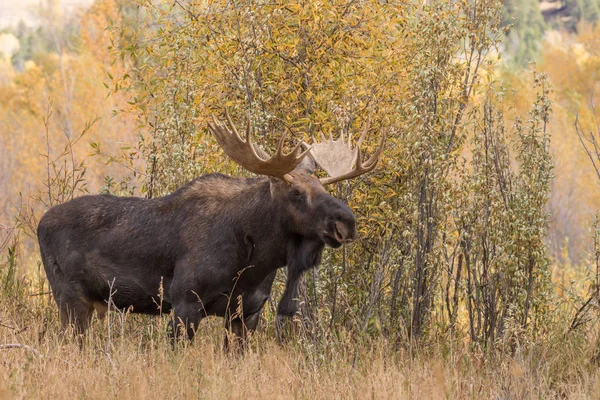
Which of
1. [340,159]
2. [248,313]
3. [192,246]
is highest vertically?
[340,159]

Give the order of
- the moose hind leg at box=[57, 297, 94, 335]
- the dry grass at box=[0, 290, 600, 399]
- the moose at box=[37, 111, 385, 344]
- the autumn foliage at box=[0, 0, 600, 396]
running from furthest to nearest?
the autumn foliage at box=[0, 0, 600, 396], the moose hind leg at box=[57, 297, 94, 335], the moose at box=[37, 111, 385, 344], the dry grass at box=[0, 290, 600, 399]

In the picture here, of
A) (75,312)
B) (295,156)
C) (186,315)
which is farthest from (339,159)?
(75,312)

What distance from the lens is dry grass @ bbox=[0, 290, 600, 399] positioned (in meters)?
5.73

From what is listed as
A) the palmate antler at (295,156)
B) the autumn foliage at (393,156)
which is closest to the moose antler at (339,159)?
the palmate antler at (295,156)

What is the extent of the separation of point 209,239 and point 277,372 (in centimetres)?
121

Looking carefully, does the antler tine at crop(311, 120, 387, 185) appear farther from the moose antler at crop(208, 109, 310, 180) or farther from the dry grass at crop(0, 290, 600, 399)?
the dry grass at crop(0, 290, 600, 399)

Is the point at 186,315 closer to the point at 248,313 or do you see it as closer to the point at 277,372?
the point at 248,313

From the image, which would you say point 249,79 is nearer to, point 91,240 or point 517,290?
Answer: point 91,240

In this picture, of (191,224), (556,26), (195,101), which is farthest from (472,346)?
(556,26)

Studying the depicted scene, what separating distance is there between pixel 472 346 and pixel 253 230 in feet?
6.64

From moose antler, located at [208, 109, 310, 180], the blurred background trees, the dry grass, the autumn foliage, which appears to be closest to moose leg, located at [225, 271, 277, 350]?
the dry grass

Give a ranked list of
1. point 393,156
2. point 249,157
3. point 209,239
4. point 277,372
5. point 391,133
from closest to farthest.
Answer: point 277,372 → point 249,157 → point 209,239 → point 393,156 → point 391,133

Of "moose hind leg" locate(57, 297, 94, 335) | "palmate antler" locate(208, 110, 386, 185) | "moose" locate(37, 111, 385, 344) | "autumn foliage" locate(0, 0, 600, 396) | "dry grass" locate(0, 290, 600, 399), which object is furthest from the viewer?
"autumn foliage" locate(0, 0, 600, 396)

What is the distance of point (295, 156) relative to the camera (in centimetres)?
679
